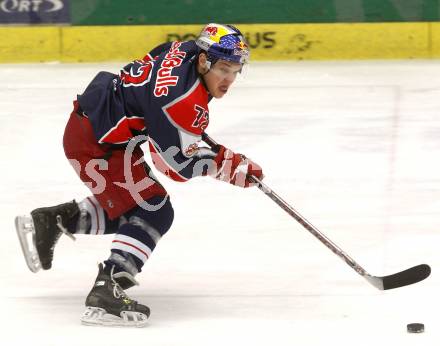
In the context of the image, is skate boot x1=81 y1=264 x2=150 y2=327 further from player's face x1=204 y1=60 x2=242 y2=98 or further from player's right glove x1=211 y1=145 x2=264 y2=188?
player's face x1=204 y1=60 x2=242 y2=98

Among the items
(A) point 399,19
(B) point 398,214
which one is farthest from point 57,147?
(A) point 399,19

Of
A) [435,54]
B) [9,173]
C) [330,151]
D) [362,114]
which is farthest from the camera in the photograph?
[435,54]

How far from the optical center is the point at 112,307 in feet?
13.0

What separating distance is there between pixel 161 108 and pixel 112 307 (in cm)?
64

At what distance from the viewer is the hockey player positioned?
3902 mm

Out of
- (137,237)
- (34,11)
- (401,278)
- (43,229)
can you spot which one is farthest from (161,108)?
(34,11)

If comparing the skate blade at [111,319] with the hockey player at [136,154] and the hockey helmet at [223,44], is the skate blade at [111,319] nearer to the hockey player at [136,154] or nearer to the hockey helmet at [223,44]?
the hockey player at [136,154]

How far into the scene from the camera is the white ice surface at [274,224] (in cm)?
397

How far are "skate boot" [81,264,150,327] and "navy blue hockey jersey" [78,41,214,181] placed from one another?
0.38m

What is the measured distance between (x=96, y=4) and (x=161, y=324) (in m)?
5.76

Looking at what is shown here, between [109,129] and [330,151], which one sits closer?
[109,129]

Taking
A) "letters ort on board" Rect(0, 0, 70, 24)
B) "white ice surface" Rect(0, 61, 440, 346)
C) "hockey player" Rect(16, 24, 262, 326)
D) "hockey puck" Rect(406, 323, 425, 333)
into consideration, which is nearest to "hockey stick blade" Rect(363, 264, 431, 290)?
"white ice surface" Rect(0, 61, 440, 346)

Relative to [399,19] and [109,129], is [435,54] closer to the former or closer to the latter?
[399,19]

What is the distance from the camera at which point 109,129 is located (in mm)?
4051
